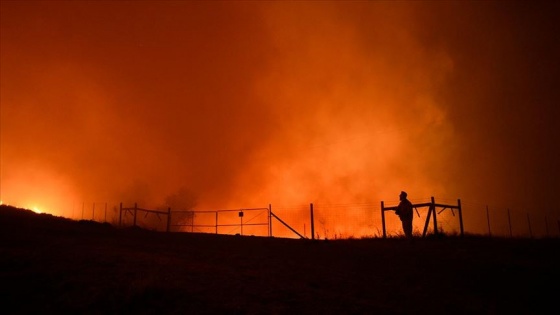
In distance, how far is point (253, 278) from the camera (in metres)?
9.61

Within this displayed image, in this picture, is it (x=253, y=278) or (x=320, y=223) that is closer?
(x=253, y=278)

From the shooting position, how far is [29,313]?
709 centimetres

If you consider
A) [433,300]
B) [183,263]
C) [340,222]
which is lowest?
[433,300]

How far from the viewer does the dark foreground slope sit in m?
7.69

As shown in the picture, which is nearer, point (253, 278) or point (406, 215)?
point (253, 278)

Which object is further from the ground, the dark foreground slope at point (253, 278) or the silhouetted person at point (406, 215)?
the silhouetted person at point (406, 215)

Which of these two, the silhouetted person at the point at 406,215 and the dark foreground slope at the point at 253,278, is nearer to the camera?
the dark foreground slope at the point at 253,278

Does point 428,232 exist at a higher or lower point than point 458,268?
higher

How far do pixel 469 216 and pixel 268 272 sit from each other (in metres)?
44.0

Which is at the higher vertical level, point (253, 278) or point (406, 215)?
point (406, 215)

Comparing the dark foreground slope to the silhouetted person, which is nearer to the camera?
the dark foreground slope

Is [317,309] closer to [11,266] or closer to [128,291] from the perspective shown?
[128,291]

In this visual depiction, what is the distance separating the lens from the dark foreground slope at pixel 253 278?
7.69m

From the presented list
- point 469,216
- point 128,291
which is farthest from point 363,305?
point 469,216
